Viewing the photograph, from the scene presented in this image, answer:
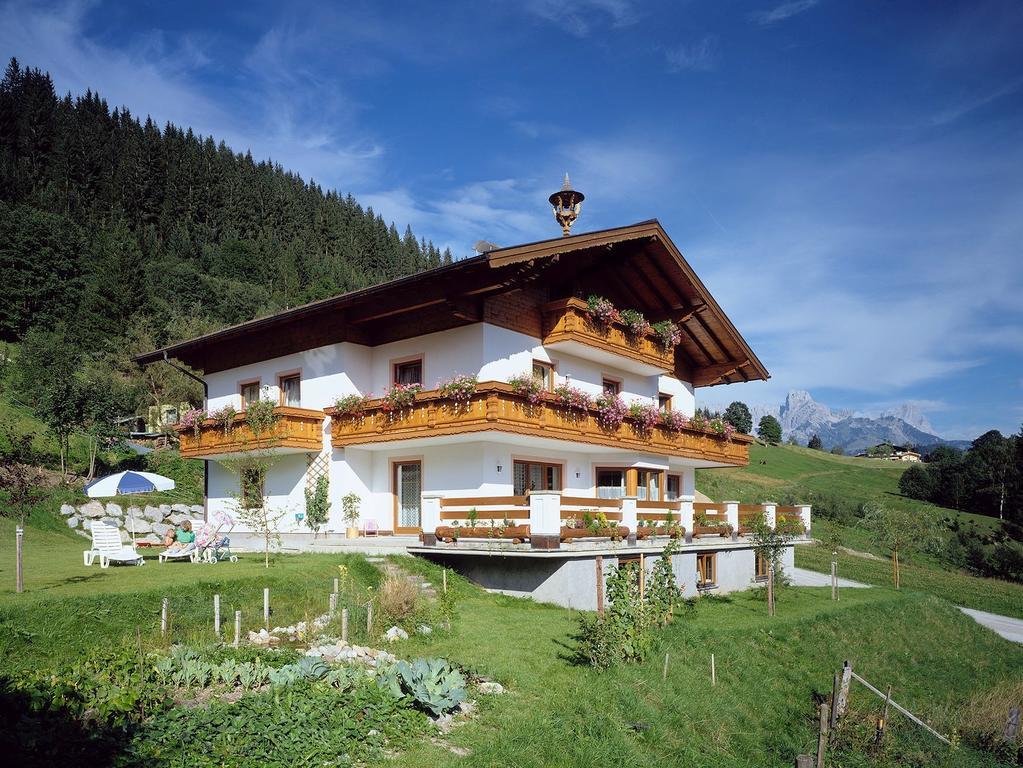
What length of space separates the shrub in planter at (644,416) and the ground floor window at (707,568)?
4.07 metres

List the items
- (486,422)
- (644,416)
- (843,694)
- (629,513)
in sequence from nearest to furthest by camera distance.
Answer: (843,694) < (486,422) < (629,513) < (644,416)

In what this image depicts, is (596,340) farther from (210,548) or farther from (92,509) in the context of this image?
(92,509)

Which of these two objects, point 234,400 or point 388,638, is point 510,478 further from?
point 234,400

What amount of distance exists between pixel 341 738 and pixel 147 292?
64.4m

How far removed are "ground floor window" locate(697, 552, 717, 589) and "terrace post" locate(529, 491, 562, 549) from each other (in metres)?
6.91

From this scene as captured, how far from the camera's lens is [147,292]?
211ft

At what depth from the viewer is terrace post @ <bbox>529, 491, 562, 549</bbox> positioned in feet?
52.8

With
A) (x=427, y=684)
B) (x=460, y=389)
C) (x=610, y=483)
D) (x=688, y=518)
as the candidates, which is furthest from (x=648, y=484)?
(x=427, y=684)

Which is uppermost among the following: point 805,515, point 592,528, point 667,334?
point 667,334

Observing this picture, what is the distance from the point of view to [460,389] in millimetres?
18359

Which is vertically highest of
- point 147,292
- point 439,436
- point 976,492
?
point 147,292

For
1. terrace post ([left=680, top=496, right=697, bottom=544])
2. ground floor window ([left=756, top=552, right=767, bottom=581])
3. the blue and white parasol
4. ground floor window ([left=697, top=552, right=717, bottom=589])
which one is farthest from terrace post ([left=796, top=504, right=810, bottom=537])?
the blue and white parasol

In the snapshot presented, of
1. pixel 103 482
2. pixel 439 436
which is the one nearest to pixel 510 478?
pixel 439 436

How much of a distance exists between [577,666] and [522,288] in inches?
425
